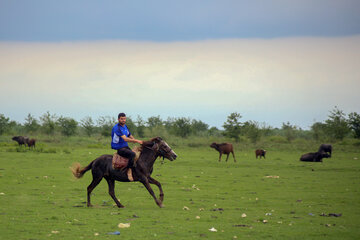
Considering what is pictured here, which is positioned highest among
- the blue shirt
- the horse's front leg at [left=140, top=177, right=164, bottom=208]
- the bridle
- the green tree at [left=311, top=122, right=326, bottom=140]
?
the green tree at [left=311, top=122, right=326, bottom=140]

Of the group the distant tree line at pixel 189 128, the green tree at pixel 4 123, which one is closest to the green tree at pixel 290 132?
→ the distant tree line at pixel 189 128

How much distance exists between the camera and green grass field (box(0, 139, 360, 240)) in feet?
34.7

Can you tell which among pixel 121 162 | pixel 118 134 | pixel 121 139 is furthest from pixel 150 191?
pixel 118 134

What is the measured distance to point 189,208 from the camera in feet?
47.3

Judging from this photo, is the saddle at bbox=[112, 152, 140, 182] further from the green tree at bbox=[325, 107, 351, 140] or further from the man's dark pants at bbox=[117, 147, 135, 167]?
the green tree at bbox=[325, 107, 351, 140]

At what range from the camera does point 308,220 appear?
1245cm

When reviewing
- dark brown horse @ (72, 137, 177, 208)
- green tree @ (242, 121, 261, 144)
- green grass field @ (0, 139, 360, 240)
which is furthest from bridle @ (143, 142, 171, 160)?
green tree @ (242, 121, 261, 144)

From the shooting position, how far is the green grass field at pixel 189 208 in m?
10.6

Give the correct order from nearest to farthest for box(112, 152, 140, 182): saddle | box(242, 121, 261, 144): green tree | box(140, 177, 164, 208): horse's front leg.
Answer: box(140, 177, 164, 208): horse's front leg
box(112, 152, 140, 182): saddle
box(242, 121, 261, 144): green tree

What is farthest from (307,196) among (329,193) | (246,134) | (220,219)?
(246,134)

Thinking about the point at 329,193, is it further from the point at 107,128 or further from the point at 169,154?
the point at 107,128

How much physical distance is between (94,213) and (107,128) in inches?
2839

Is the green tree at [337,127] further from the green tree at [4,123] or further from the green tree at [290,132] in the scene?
the green tree at [4,123]

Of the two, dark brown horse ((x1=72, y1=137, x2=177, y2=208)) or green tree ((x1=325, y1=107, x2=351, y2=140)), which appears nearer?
dark brown horse ((x1=72, y1=137, x2=177, y2=208))
